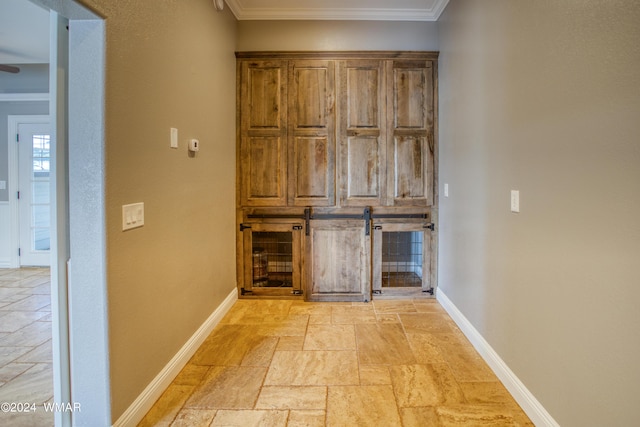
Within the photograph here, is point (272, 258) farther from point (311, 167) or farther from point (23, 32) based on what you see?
point (23, 32)

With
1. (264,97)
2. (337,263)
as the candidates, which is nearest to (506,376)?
(337,263)

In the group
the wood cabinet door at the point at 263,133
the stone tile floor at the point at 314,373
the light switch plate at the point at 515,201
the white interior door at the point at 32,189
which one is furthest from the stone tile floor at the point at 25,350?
the light switch plate at the point at 515,201

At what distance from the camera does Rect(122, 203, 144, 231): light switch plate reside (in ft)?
5.32

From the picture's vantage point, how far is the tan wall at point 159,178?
1.58 m

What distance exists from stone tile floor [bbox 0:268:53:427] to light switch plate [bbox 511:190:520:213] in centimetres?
289

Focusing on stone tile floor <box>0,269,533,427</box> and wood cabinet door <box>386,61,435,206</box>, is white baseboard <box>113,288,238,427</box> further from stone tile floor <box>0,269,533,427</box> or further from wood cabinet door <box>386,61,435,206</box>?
wood cabinet door <box>386,61,435,206</box>

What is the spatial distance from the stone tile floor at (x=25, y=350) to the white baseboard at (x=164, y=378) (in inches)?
18.3

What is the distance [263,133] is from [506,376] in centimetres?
295

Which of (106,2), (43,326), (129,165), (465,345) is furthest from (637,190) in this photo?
(43,326)

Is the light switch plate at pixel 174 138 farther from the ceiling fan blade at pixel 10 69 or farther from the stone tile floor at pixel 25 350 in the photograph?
the ceiling fan blade at pixel 10 69

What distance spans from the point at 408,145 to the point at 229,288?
2.42 m

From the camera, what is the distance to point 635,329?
3.80 ft

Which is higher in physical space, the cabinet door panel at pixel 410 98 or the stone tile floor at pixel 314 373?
the cabinet door panel at pixel 410 98

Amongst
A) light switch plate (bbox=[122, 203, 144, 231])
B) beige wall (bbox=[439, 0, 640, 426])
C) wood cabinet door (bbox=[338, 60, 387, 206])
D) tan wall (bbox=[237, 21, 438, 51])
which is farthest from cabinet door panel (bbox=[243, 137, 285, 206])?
beige wall (bbox=[439, 0, 640, 426])
